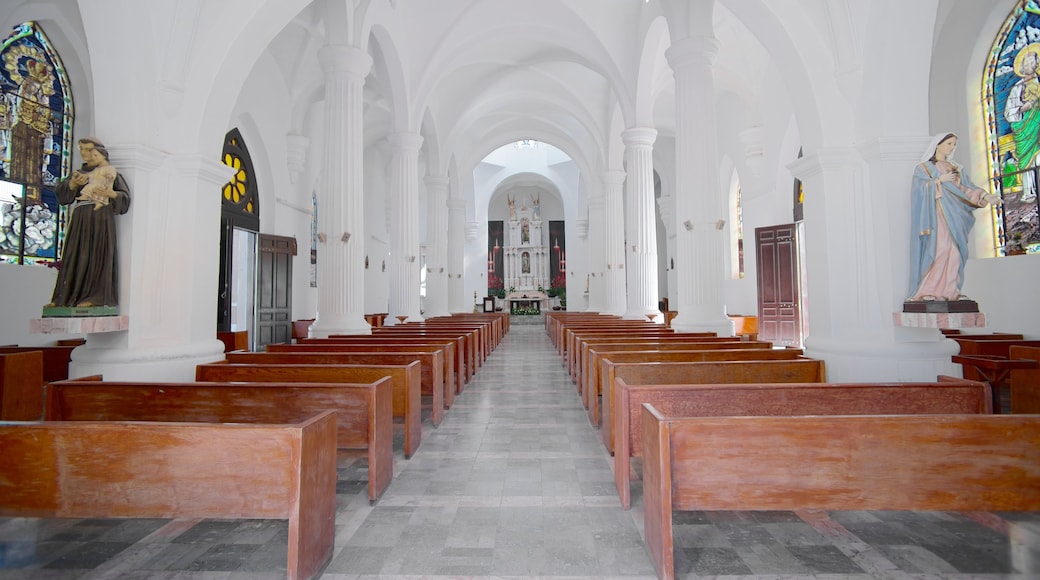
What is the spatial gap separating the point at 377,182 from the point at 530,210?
1040 centimetres

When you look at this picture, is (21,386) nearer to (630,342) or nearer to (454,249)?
(630,342)

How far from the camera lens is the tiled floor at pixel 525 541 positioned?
2115 mm

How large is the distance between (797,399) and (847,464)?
3.17 feet

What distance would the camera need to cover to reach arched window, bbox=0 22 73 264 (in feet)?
23.4

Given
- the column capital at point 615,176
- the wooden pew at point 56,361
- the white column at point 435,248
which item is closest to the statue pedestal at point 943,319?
the wooden pew at point 56,361

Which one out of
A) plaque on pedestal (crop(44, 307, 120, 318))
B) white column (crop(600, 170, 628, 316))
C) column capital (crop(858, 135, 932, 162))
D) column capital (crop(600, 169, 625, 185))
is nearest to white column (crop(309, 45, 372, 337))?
plaque on pedestal (crop(44, 307, 120, 318))

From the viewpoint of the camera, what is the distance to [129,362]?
4020mm

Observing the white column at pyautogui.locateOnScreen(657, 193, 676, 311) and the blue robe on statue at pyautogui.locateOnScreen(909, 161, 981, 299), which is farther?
the white column at pyautogui.locateOnScreen(657, 193, 676, 311)

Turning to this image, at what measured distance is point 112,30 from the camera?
4.14 m

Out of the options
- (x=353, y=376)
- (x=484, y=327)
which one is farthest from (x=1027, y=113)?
(x=353, y=376)

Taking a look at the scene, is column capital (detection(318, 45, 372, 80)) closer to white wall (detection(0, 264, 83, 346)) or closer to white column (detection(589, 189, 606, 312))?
white wall (detection(0, 264, 83, 346))

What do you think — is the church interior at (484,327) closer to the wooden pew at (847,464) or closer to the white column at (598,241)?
the wooden pew at (847,464)

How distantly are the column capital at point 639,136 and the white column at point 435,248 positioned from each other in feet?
21.4

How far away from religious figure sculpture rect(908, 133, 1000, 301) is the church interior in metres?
0.02
